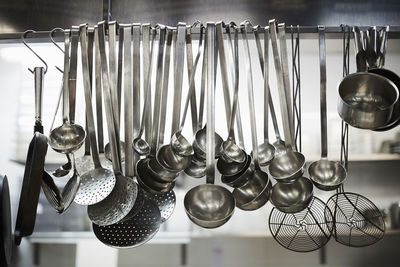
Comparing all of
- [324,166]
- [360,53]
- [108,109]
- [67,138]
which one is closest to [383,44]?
[360,53]

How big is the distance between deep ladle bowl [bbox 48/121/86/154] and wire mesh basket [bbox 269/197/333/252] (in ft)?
1.63

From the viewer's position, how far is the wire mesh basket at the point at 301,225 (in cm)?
135

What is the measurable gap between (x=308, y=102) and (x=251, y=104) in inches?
11.0

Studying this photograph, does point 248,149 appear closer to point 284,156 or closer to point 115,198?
point 284,156

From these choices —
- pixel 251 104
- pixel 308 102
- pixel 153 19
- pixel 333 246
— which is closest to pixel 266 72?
pixel 251 104

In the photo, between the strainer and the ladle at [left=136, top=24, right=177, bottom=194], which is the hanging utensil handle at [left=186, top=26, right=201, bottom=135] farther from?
the strainer

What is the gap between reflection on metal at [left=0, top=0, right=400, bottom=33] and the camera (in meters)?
1.45

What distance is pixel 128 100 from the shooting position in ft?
4.07

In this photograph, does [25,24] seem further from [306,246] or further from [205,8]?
[306,246]

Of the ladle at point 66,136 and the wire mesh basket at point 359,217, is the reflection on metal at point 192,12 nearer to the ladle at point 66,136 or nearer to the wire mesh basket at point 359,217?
the ladle at point 66,136

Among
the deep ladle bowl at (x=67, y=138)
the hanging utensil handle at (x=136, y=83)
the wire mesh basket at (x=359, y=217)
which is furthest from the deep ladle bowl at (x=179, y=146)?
the wire mesh basket at (x=359, y=217)

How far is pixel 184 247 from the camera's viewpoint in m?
1.45

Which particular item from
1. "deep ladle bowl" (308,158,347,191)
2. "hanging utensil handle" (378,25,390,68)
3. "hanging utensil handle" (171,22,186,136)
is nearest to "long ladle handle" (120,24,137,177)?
"hanging utensil handle" (171,22,186,136)

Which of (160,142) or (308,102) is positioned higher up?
(308,102)
